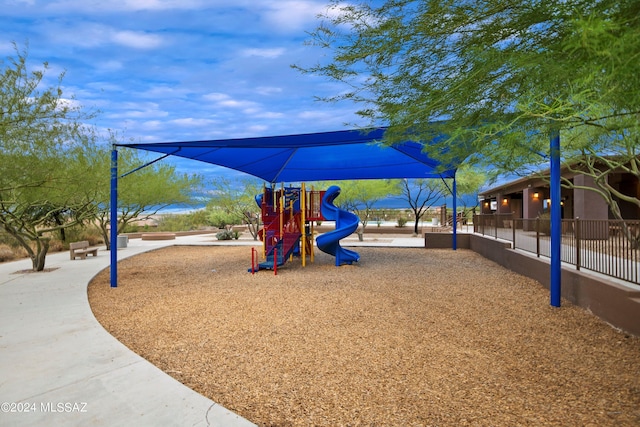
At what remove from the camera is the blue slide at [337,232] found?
12594 mm

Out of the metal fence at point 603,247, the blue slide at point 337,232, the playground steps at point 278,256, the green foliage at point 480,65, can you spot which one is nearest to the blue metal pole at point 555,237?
the metal fence at point 603,247

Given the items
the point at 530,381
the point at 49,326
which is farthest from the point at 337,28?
the point at 49,326

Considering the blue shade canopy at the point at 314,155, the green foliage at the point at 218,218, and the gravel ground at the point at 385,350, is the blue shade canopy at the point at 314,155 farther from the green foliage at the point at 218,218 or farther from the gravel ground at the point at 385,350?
the green foliage at the point at 218,218

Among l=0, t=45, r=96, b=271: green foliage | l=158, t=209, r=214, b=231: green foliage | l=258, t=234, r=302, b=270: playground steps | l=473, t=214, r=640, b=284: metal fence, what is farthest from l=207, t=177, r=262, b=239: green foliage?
l=473, t=214, r=640, b=284: metal fence

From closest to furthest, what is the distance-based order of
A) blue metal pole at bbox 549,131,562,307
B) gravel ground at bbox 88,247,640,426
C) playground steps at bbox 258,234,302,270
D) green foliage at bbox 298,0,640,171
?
green foliage at bbox 298,0,640,171, gravel ground at bbox 88,247,640,426, blue metal pole at bbox 549,131,562,307, playground steps at bbox 258,234,302,270

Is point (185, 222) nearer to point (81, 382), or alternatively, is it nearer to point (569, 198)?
point (569, 198)

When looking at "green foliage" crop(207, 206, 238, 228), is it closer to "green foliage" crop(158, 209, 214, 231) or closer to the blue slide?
"green foliage" crop(158, 209, 214, 231)

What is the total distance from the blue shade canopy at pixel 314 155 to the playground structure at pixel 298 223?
1329 millimetres

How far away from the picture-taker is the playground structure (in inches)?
495

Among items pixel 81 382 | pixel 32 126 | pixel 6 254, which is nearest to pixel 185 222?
pixel 6 254

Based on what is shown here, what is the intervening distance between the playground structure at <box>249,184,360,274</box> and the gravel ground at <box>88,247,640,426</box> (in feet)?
10.6

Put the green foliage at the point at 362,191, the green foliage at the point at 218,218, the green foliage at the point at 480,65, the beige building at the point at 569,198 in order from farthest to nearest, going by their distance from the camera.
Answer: the green foliage at the point at 218,218, the green foliage at the point at 362,191, the beige building at the point at 569,198, the green foliage at the point at 480,65

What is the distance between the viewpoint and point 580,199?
18.8m

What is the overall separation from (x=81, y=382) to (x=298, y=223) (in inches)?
430
